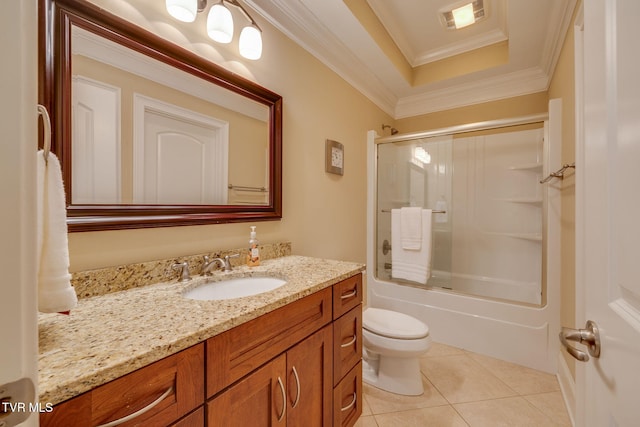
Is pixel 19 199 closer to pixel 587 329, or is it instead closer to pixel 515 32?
pixel 587 329

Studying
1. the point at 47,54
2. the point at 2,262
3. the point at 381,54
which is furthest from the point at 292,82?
the point at 2,262

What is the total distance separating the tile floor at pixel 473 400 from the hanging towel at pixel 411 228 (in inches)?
34.9

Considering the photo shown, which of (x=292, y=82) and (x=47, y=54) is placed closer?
(x=47, y=54)

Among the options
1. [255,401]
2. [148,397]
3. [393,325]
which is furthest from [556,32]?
[148,397]

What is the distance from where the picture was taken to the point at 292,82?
1.71 metres

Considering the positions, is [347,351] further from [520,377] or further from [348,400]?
[520,377]

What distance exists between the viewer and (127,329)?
2.13 feet

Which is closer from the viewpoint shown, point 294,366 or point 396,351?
point 294,366

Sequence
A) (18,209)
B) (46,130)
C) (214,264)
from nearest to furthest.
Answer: (18,209) → (46,130) → (214,264)

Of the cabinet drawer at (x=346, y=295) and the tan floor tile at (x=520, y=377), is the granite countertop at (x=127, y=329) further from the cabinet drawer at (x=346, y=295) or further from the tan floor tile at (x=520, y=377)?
the tan floor tile at (x=520, y=377)

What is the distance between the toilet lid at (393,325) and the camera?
5.24ft

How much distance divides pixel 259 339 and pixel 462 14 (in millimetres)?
2607

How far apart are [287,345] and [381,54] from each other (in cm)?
216

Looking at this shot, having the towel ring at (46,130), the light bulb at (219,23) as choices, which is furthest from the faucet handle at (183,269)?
the light bulb at (219,23)
